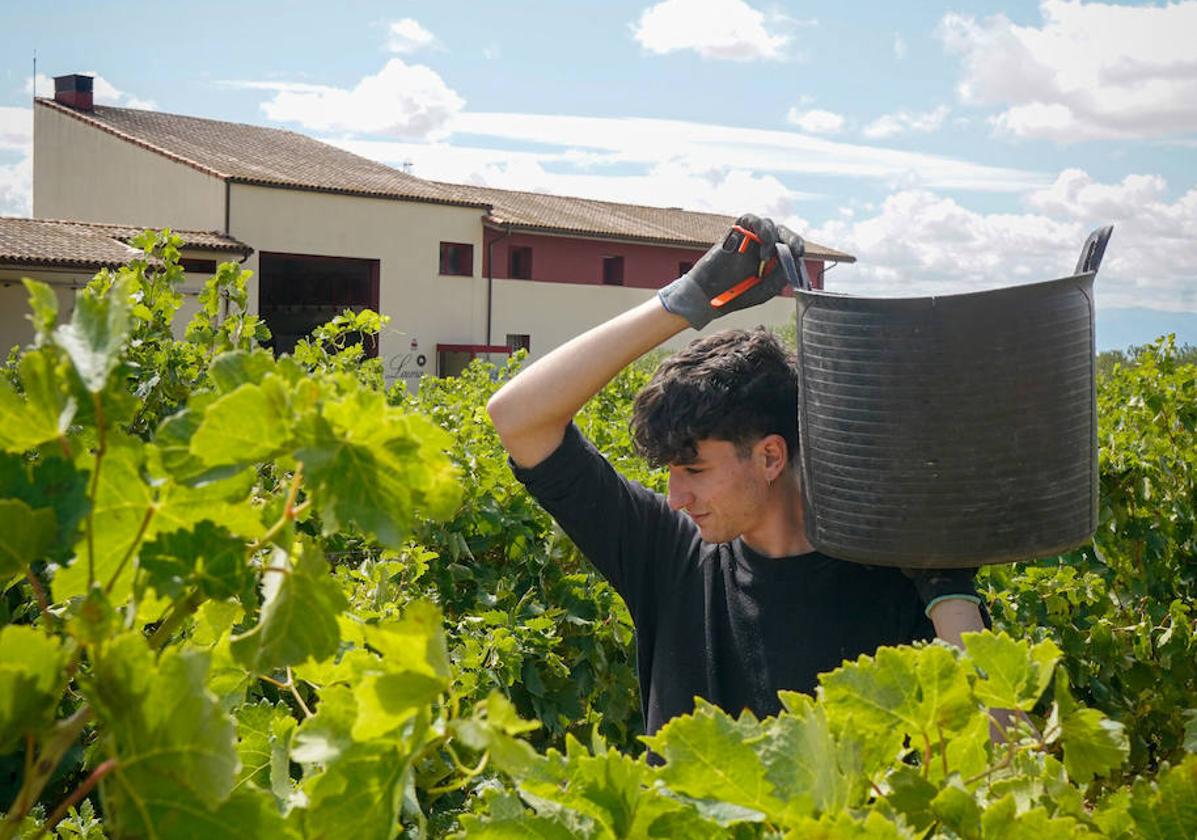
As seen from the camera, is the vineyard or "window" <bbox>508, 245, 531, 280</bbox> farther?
"window" <bbox>508, 245, 531, 280</bbox>

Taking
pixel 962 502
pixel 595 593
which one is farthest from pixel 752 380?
pixel 595 593

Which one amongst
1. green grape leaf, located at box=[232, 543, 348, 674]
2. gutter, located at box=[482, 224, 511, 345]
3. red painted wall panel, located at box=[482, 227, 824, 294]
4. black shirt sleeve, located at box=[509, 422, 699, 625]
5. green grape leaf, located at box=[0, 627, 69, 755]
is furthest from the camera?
red painted wall panel, located at box=[482, 227, 824, 294]

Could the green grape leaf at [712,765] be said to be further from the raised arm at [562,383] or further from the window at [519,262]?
the window at [519,262]

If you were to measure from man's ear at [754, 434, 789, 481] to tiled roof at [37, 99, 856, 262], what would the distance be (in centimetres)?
2359

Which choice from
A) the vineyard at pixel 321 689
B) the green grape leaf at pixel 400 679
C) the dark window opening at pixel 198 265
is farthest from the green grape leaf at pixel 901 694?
the dark window opening at pixel 198 265

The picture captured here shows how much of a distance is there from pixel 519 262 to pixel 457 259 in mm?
1975

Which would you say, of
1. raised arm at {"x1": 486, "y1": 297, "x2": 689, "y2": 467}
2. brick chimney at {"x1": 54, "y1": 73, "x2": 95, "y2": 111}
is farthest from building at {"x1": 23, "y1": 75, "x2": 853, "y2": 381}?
raised arm at {"x1": 486, "y1": 297, "x2": 689, "y2": 467}

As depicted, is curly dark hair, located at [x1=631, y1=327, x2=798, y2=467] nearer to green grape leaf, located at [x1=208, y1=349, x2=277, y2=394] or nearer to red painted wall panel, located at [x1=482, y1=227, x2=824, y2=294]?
green grape leaf, located at [x1=208, y1=349, x2=277, y2=394]

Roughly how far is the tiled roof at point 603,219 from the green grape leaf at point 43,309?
92.6 feet

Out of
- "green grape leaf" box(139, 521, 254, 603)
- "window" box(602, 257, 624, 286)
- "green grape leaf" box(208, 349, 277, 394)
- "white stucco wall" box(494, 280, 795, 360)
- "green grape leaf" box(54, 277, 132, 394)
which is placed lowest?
"white stucco wall" box(494, 280, 795, 360)

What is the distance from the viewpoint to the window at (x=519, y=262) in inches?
1190

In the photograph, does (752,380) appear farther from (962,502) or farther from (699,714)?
(699,714)

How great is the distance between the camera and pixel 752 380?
245 centimetres

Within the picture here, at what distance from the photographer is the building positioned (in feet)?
84.1
